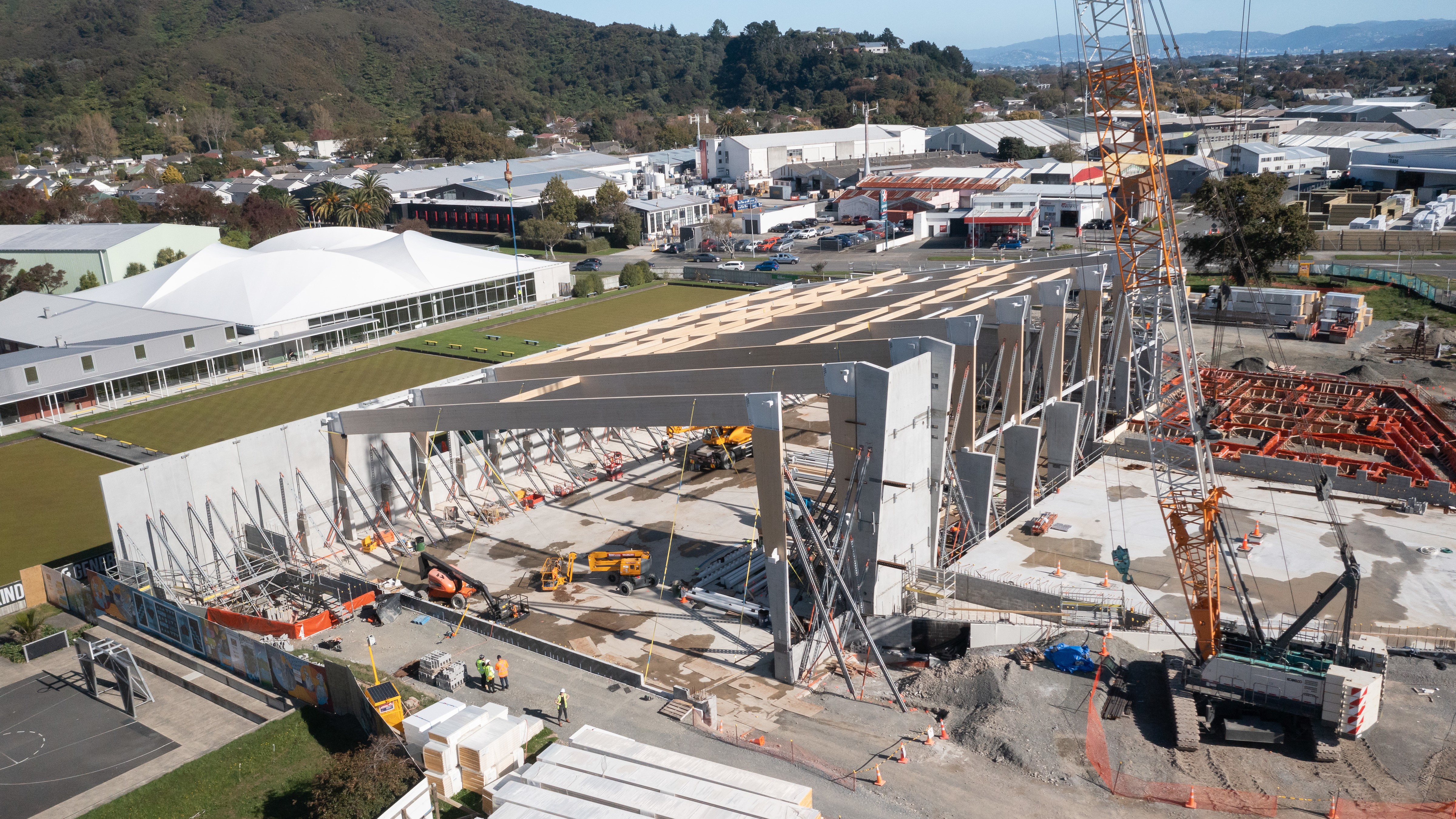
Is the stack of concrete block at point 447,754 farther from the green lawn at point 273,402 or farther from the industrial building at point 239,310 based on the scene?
the industrial building at point 239,310

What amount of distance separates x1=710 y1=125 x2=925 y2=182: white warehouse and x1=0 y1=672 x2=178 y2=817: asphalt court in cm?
9166

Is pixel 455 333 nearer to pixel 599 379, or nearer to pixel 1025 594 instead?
pixel 599 379

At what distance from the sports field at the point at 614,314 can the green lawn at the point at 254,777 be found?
105 ft

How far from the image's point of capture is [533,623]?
24.5 m

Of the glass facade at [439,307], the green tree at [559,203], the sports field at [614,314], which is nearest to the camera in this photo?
the glass facade at [439,307]

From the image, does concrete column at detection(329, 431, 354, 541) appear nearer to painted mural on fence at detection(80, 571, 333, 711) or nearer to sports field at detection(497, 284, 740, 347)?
painted mural on fence at detection(80, 571, 333, 711)

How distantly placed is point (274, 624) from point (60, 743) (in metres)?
4.63

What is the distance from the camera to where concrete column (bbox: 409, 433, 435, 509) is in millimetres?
31188

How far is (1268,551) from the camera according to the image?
1059 inches

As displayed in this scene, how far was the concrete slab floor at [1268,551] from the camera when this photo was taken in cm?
2402

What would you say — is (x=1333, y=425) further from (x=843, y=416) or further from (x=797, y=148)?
(x=797, y=148)

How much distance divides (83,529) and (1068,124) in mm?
120476

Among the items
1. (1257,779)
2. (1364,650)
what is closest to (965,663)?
(1257,779)

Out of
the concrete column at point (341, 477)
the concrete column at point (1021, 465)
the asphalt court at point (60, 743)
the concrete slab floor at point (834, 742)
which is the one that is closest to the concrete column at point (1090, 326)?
the concrete column at point (1021, 465)
